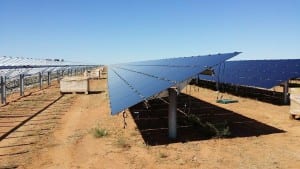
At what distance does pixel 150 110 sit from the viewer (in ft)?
57.9

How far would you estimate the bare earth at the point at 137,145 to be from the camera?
29.4 ft

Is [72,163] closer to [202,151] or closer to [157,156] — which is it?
[157,156]

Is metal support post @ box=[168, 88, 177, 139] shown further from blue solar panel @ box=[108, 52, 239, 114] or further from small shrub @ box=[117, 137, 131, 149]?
small shrub @ box=[117, 137, 131, 149]

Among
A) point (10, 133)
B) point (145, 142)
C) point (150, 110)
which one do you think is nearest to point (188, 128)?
point (145, 142)

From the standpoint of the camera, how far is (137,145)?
35.1 ft

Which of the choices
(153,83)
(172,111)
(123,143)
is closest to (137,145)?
(123,143)

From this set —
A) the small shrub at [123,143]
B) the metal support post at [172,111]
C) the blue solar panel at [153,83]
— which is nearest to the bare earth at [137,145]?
the small shrub at [123,143]

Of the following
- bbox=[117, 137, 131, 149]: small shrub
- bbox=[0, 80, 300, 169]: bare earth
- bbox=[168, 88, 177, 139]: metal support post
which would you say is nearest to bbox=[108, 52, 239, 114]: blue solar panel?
Answer: bbox=[168, 88, 177, 139]: metal support post

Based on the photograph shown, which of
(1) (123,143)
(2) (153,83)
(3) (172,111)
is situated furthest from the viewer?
(2) (153,83)

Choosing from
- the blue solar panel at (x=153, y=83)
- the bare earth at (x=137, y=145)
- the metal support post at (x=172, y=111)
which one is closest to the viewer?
the bare earth at (x=137, y=145)

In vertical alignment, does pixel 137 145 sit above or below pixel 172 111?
below

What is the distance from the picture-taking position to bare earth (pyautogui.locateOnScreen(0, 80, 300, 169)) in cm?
895

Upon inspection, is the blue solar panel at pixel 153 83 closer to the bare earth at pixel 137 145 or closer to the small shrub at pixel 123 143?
the small shrub at pixel 123 143

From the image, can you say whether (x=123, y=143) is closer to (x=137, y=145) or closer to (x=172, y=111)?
(x=137, y=145)
